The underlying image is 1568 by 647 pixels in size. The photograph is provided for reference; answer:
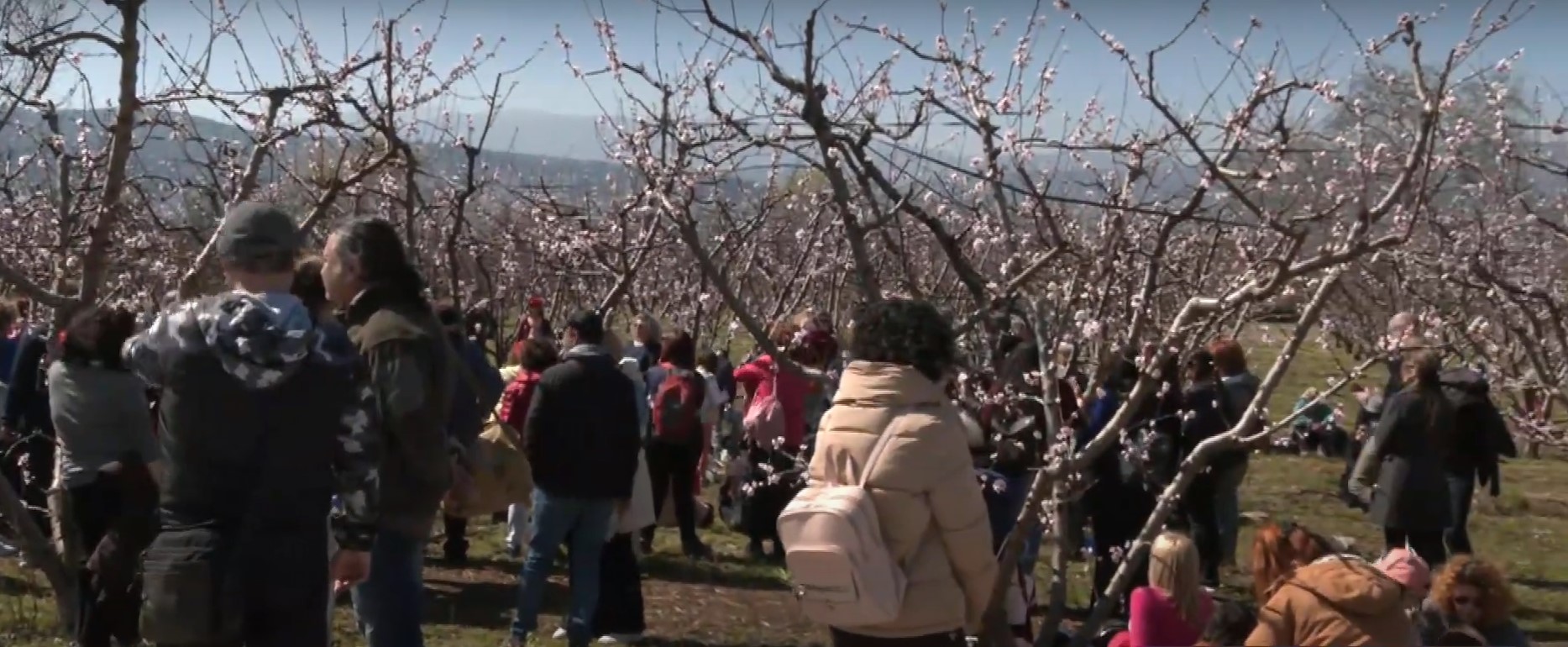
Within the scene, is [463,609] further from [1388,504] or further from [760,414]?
[1388,504]

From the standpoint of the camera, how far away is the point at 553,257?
1342 centimetres

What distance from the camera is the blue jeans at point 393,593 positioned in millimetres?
4648

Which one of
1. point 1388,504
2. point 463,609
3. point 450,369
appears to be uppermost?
point 450,369

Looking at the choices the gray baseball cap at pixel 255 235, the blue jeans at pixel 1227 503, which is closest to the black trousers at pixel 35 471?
the gray baseball cap at pixel 255 235

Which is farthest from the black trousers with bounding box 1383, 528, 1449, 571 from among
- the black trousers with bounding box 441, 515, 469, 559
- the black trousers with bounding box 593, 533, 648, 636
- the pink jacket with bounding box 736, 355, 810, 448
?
the black trousers with bounding box 441, 515, 469, 559

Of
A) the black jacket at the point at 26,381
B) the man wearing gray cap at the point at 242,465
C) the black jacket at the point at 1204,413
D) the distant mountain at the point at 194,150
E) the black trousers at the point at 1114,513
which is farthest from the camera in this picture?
the black jacket at the point at 1204,413

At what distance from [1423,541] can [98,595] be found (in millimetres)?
5840

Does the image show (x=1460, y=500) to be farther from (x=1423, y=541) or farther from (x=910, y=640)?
(x=910, y=640)

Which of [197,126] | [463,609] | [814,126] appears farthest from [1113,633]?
[197,126]

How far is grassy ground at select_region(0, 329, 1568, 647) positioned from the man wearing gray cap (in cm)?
320

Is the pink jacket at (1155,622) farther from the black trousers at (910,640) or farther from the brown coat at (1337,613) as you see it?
the black trousers at (910,640)

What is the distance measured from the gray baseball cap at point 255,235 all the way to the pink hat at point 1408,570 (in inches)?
146

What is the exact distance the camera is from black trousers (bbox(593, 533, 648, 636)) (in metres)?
7.52

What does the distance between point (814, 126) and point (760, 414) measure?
194 inches
